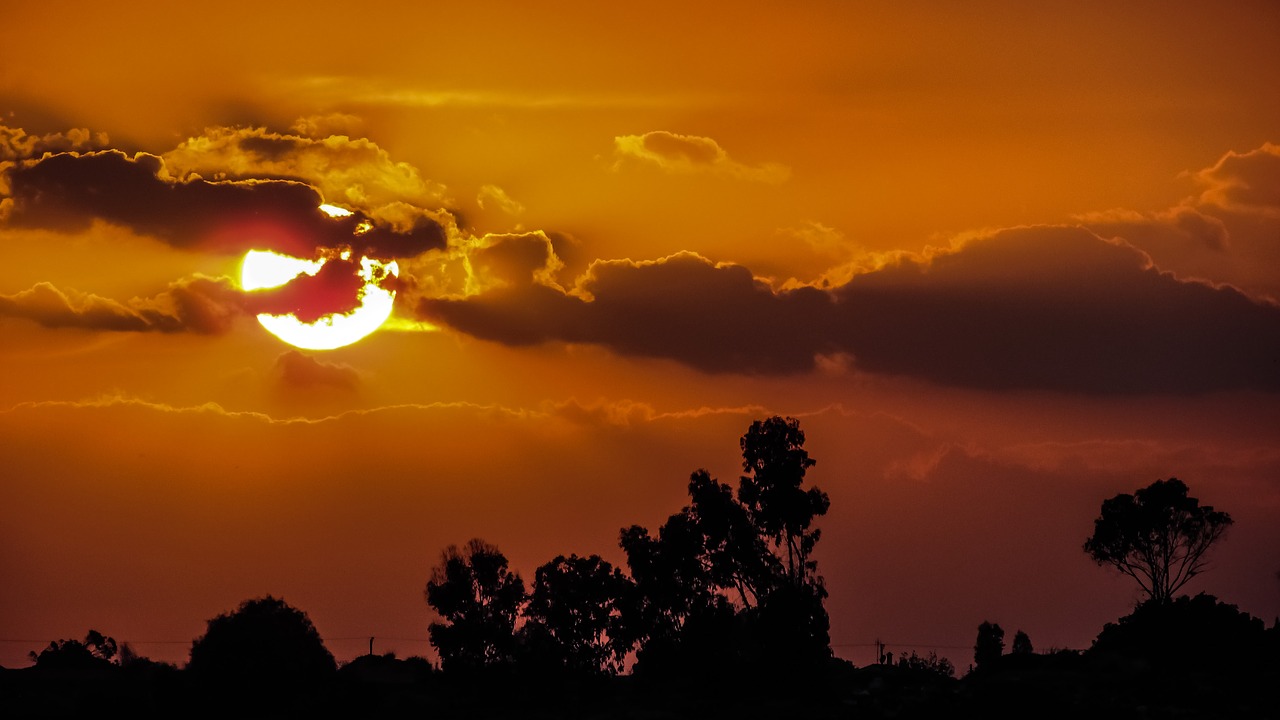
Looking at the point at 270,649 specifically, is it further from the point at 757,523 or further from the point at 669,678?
the point at 757,523

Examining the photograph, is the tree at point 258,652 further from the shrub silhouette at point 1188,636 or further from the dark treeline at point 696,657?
the shrub silhouette at point 1188,636

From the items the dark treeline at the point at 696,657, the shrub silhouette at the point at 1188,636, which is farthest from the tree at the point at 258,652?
the shrub silhouette at the point at 1188,636

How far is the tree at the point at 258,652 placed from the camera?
138m

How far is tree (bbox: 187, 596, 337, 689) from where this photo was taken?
5433 inches

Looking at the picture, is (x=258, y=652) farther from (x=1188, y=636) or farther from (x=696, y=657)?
(x=1188, y=636)

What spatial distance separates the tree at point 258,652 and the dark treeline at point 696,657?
15 cm

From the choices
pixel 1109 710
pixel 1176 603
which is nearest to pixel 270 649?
pixel 1109 710

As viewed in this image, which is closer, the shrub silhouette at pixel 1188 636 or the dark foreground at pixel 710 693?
the dark foreground at pixel 710 693

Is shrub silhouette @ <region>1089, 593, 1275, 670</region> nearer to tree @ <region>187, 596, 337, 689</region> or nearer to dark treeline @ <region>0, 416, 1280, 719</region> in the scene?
dark treeline @ <region>0, 416, 1280, 719</region>

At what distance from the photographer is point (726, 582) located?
527 ft

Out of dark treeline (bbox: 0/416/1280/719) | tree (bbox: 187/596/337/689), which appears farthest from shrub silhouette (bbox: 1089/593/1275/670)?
tree (bbox: 187/596/337/689)

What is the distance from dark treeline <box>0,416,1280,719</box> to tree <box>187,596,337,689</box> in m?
0.15

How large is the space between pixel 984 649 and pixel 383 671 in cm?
7316

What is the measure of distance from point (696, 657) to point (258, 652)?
37995 millimetres
